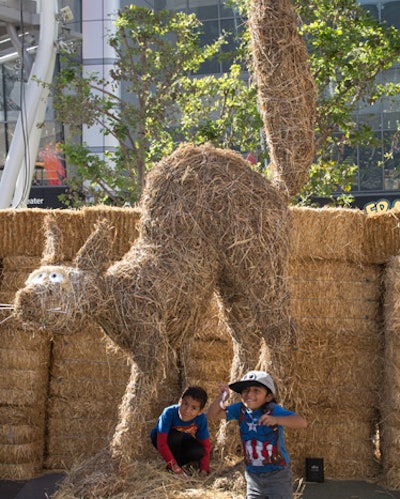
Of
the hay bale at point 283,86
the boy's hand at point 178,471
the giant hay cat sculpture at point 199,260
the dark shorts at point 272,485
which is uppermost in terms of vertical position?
the hay bale at point 283,86

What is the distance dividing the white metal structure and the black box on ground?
5.16 meters

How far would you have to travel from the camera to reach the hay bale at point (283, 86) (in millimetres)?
5098

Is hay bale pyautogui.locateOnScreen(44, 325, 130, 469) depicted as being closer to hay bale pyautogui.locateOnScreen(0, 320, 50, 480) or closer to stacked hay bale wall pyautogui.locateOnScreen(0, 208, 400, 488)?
stacked hay bale wall pyautogui.locateOnScreen(0, 208, 400, 488)

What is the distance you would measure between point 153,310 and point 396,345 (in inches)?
83.3

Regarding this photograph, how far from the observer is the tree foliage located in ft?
30.5

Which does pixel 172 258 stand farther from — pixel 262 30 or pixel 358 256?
pixel 358 256

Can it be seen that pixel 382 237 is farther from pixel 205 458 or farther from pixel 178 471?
pixel 178 471

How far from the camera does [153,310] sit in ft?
15.0

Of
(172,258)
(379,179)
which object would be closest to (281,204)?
(172,258)

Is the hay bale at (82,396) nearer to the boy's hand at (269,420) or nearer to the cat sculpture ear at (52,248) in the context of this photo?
the cat sculpture ear at (52,248)

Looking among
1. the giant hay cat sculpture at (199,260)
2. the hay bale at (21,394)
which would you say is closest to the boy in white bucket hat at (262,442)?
the giant hay cat sculpture at (199,260)

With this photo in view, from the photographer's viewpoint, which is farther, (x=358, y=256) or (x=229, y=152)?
(x=358, y=256)

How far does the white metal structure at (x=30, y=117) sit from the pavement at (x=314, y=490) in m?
4.46

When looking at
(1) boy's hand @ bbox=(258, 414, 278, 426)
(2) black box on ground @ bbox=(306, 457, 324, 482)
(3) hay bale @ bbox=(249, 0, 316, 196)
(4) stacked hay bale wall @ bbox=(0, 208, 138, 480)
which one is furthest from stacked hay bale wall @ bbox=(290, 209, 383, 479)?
(1) boy's hand @ bbox=(258, 414, 278, 426)
